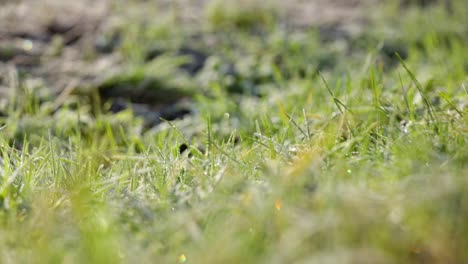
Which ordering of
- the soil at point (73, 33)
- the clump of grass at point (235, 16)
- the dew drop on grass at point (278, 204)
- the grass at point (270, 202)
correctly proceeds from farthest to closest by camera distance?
1. the clump of grass at point (235, 16)
2. the soil at point (73, 33)
3. the dew drop on grass at point (278, 204)
4. the grass at point (270, 202)

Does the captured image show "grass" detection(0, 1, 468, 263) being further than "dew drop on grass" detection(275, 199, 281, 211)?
No

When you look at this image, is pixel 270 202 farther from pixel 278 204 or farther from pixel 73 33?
pixel 73 33

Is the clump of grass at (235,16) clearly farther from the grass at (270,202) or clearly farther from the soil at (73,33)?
the grass at (270,202)

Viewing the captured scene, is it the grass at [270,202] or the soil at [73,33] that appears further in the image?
the soil at [73,33]

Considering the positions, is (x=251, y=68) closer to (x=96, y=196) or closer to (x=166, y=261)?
(x=96, y=196)

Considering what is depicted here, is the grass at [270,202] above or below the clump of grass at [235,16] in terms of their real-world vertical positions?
above

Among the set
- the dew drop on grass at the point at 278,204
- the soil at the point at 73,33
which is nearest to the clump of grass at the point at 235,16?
the soil at the point at 73,33

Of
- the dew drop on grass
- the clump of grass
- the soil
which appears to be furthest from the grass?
the clump of grass

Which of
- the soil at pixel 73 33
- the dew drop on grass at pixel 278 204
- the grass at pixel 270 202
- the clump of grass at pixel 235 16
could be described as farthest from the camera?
the clump of grass at pixel 235 16

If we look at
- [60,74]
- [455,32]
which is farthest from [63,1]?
[455,32]

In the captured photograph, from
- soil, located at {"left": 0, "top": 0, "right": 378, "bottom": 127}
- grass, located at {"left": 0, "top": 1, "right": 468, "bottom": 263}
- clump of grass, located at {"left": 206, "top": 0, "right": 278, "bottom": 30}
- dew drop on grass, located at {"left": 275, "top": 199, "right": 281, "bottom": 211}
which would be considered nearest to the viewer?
grass, located at {"left": 0, "top": 1, "right": 468, "bottom": 263}

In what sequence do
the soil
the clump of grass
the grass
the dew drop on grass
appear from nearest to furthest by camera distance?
the grass
the dew drop on grass
the soil
the clump of grass

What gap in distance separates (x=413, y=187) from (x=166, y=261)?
56 centimetres

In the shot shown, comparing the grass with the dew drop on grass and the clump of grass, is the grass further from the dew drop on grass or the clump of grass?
the clump of grass
